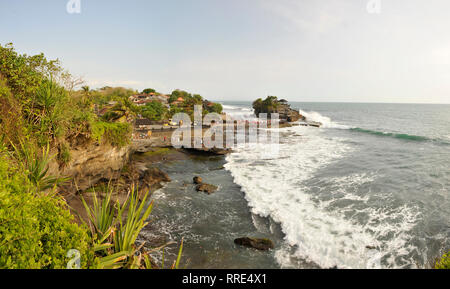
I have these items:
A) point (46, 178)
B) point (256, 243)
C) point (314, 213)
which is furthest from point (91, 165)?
point (314, 213)

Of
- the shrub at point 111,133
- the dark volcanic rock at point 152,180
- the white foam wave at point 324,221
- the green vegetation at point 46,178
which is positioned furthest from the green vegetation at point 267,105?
the green vegetation at point 46,178

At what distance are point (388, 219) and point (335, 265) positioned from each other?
4981 millimetres

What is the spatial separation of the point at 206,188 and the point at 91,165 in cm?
760

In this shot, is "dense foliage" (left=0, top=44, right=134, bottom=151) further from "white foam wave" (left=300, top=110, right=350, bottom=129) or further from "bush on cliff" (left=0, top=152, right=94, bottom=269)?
"white foam wave" (left=300, top=110, right=350, bottom=129)

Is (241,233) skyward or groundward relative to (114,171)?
groundward

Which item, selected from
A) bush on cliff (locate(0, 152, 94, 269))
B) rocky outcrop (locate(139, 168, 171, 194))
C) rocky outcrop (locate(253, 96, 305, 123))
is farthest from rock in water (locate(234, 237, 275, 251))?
rocky outcrop (locate(253, 96, 305, 123))

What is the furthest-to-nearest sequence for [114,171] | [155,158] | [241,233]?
[155,158]
[114,171]
[241,233]

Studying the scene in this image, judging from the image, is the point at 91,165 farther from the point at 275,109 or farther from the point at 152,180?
the point at 275,109

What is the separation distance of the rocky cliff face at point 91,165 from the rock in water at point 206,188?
5.77 m

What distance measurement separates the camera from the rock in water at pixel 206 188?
47.2ft

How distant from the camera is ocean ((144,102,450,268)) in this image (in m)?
8.05
